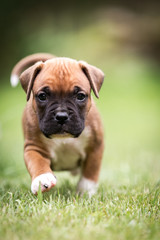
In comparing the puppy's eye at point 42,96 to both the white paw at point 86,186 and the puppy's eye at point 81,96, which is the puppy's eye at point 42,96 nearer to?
A: the puppy's eye at point 81,96

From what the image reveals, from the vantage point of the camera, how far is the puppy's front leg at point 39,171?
11.7ft

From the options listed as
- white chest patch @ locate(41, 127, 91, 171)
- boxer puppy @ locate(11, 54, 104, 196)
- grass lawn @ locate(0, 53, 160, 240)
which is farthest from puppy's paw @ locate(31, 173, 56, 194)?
white chest patch @ locate(41, 127, 91, 171)

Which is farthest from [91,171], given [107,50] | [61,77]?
[107,50]

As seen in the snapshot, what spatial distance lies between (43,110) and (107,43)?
643 inches

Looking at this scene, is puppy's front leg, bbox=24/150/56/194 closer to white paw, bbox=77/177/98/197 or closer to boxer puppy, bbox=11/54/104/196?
boxer puppy, bbox=11/54/104/196

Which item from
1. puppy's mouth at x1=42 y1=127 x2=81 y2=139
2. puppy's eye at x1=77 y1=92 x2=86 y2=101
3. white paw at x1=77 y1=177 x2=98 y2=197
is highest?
puppy's eye at x1=77 y1=92 x2=86 y2=101

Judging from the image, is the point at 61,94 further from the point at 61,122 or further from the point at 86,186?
the point at 86,186

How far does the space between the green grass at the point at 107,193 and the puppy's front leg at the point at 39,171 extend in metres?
0.11

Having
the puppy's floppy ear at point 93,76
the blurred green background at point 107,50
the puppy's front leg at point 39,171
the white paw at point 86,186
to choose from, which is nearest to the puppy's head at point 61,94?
the puppy's floppy ear at point 93,76

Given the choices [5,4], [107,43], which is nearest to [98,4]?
[107,43]

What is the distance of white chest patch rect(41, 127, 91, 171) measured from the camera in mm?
4060

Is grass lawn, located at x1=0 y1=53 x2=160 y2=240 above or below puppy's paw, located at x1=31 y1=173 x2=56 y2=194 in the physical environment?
below

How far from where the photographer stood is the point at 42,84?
3.70 metres

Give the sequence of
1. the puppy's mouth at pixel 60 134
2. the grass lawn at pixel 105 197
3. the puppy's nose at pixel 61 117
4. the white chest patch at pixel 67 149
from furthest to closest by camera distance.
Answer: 1. the white chest patch at pixel 67 149
2. the puppy's mouth at pixel 60 134
3. the puppy's nose at pixel 61 117
4. the grass lawn at pixel 105 197
